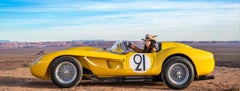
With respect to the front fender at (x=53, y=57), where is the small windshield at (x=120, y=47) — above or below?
above

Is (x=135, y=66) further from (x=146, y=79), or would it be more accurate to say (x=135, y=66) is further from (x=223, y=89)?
(x=223, y=89)

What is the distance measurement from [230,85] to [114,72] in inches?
126

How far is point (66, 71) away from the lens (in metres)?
10.1

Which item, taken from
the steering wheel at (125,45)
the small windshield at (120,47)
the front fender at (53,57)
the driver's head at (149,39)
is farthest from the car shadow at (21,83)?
the driver's head at (149,39)

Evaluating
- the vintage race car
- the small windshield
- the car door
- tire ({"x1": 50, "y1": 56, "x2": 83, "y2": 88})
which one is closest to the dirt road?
tire ({"x1": 50, "y1": 56, "x2": 83, "y2": 88})

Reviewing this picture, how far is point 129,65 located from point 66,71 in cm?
154

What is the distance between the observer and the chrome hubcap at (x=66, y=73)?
10070mm

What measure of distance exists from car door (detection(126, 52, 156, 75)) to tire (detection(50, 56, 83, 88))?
1193 millimetres

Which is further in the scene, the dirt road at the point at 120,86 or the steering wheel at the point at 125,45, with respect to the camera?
the steering wheel at the point at 125,45

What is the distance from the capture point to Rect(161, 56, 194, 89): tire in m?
9.98

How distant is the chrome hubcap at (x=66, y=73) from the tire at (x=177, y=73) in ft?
7.12

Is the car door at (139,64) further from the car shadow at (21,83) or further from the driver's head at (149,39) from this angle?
the car shadow at (21,83)

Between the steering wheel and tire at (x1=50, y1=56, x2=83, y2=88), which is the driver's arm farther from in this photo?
tire at (x1=50, y1=56, x2=83, y2=88)

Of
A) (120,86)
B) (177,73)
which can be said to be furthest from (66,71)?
(177,73)
